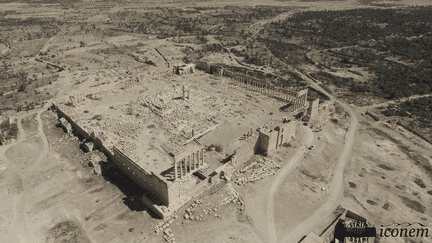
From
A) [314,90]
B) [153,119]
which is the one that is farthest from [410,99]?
[153,119]

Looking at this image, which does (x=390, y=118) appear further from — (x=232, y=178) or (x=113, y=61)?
(x=113, y=61)

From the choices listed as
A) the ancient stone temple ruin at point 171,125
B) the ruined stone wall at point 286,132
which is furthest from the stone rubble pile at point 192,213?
the ruined stone wall at point 286,132

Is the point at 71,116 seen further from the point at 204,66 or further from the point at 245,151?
the point at 204,66

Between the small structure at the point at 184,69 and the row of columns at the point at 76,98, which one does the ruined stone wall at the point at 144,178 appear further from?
the small structure at the point at 184,69

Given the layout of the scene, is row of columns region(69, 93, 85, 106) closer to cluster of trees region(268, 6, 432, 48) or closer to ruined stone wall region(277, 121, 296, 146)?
ruined stone wall region(277, 121, 296, 146)

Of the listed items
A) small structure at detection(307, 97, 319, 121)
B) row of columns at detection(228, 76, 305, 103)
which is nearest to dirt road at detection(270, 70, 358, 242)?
small structure at detection(307, 97, 319, 121)

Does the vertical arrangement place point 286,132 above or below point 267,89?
below

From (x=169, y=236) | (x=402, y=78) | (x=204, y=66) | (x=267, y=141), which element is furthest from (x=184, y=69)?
(x=402, y=78)

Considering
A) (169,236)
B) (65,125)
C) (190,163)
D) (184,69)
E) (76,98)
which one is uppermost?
(184,69)
